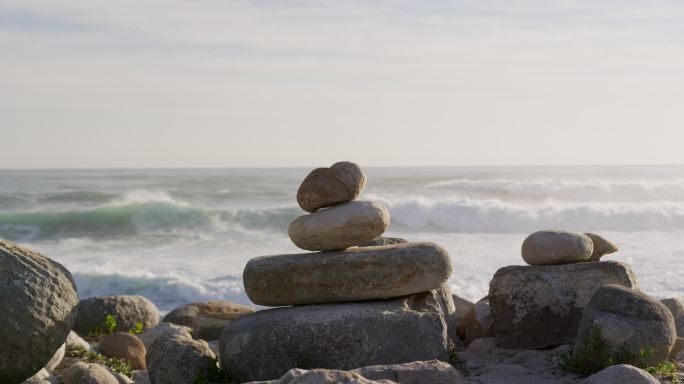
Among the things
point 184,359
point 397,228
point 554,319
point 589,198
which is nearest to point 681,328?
point 554,319

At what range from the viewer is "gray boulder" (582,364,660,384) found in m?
6.33

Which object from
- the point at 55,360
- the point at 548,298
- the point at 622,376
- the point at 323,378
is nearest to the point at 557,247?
the point at 548,298

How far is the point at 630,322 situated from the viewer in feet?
24.5

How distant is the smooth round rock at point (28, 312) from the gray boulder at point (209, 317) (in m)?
3.73

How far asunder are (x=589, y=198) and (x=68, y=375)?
37997mm

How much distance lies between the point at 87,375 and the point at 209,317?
3.41 metres

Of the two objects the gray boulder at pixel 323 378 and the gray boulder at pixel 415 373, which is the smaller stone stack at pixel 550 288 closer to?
the gray boulder at pixel 415 373

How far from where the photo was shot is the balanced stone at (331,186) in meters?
8.10

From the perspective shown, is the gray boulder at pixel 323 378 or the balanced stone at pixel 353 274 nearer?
the gray boulder at pixel 323 378

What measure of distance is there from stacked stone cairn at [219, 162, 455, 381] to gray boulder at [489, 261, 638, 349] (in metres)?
0.98

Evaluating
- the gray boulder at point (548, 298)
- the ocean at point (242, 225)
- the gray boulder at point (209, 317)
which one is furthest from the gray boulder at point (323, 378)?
the ocean at point (242, 225)

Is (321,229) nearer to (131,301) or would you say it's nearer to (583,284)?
(583,284)

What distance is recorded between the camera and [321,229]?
7.97m

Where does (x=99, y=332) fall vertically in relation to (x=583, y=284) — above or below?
below
